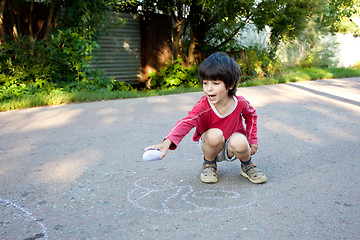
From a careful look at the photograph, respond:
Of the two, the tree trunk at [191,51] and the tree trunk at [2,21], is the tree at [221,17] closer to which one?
the tree trunk at [191,51]

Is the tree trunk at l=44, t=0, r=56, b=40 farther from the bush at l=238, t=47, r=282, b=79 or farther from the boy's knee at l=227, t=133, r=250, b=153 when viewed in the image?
the boy's knee at l=227, t=133, r=250, b=153

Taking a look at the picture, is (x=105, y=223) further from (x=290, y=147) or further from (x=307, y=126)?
(x=307, y=126)

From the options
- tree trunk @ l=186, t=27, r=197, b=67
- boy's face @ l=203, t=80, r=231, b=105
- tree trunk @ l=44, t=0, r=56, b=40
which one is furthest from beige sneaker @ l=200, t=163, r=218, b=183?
tree trunk @ l=186, t=27, r=197, b=67

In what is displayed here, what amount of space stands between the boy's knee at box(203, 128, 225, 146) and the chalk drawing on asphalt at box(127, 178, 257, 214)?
0.36m

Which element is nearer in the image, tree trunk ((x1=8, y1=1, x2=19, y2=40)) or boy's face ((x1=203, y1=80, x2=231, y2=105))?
boy's face ((x1=203, y1=80, x2=231, y2=105))

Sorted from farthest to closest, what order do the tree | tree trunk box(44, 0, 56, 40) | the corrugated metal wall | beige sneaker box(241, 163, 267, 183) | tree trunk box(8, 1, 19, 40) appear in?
the corrugated metal wall < the tree < tree trunk box(44, 0, 56, 40) < tree trunk box(8, 1, 19, 40) < beige sneaker box(241, 163, 267, 183)

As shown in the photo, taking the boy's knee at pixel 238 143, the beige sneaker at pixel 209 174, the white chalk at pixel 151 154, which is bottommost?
the beige sneaker at pixel 209 174

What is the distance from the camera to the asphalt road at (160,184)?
7.60ft

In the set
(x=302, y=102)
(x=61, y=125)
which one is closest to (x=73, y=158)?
(x=61, y=125)

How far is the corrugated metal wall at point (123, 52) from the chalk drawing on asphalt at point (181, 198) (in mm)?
6802

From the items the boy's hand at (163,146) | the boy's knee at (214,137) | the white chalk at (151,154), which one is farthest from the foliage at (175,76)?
the white chalk at (151,154)

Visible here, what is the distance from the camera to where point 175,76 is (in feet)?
31.5

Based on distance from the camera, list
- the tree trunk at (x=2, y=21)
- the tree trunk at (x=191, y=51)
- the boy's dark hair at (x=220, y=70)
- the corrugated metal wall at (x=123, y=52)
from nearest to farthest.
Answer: the boy's dark hair at (x=220, y=70), the tree trunk at (x=2, y=21), the corrugated metal wall at (x=123, y=52), the tree trunk at (x=191, y=51)

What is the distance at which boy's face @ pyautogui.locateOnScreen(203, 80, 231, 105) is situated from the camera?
2.84m
